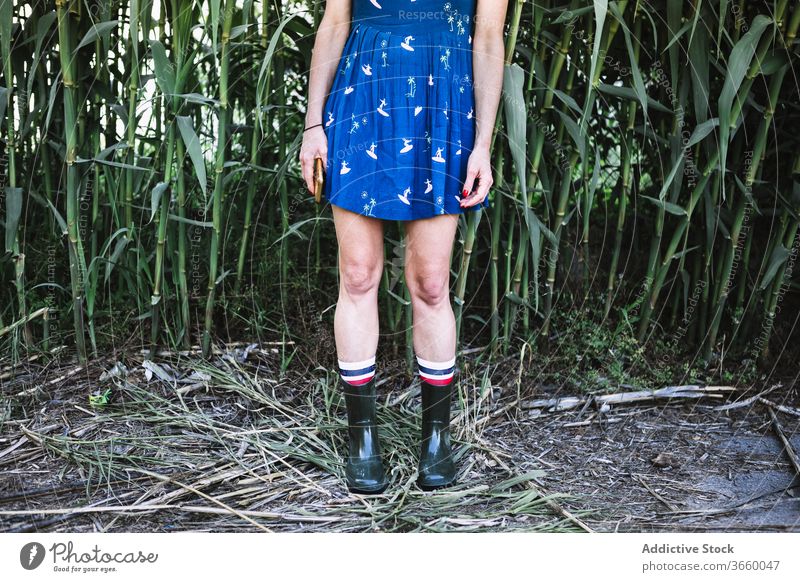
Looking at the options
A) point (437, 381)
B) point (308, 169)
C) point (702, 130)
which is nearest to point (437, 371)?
point (437, 381)

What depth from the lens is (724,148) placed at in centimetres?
133

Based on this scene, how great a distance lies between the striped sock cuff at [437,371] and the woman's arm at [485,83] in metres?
0.31

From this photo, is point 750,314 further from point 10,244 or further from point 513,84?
point 10,244

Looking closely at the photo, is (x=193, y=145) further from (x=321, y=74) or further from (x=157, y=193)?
(x=321, y=74)

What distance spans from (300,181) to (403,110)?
699mm

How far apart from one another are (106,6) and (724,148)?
1235 mm

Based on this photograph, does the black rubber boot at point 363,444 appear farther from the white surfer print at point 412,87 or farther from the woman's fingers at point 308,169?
the white surfer print at point 412,87

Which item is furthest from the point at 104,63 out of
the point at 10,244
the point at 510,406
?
the point at 510,406

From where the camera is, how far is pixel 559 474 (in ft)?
4.50

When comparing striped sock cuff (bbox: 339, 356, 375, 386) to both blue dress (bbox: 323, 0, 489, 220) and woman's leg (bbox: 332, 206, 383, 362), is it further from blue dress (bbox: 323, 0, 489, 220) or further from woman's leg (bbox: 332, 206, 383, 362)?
blue dress (bbox: 323, 0, 489, 220)

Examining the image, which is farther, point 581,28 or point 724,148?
point 581,28

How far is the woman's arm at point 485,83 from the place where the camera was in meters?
1.17

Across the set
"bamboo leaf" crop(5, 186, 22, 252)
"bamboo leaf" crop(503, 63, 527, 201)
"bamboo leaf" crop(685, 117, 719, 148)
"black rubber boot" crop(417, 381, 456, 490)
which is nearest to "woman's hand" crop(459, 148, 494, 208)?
"bamboo leaf" crop(503, 63, 527, 201)
